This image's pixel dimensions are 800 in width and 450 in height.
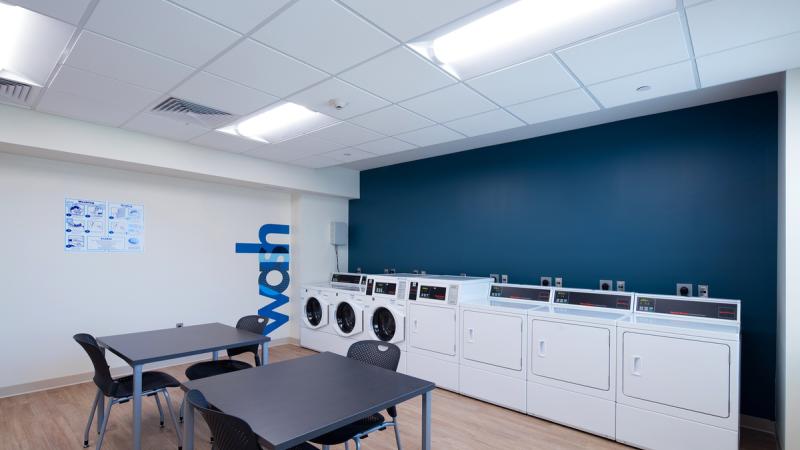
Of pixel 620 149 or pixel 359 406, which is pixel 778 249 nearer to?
pixel 620 149

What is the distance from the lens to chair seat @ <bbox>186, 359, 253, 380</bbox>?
329 centimetres

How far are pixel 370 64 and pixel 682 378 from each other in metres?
3.03

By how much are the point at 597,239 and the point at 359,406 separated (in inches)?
125

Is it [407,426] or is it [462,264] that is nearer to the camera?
[407,426]

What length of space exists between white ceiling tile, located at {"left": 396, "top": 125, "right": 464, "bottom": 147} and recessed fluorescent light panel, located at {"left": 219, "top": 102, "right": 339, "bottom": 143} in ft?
2.65

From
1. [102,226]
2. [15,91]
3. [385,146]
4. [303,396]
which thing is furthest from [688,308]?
[102,226]

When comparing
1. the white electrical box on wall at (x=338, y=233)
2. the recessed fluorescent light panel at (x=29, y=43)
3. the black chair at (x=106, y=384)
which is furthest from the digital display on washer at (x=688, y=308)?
the recessed fluorescent light panel at (x=29, y=43)

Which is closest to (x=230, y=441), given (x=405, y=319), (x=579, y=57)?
(x=579, y=57)

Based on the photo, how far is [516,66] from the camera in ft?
8.45

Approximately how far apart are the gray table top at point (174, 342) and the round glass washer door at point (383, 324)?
1782mm

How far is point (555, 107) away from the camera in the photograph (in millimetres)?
3295

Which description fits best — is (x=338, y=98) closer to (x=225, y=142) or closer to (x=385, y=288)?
(x=225, y=142)

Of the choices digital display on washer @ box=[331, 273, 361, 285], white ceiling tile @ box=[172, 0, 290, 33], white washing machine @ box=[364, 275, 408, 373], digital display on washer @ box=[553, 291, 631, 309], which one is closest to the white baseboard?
digital display on washer @ box=[331, 273, 361, 285]

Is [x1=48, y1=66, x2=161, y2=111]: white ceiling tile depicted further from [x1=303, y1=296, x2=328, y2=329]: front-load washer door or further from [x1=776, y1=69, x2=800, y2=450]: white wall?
[x1=776, y1=69, x2=800, y2=450]: white wall
